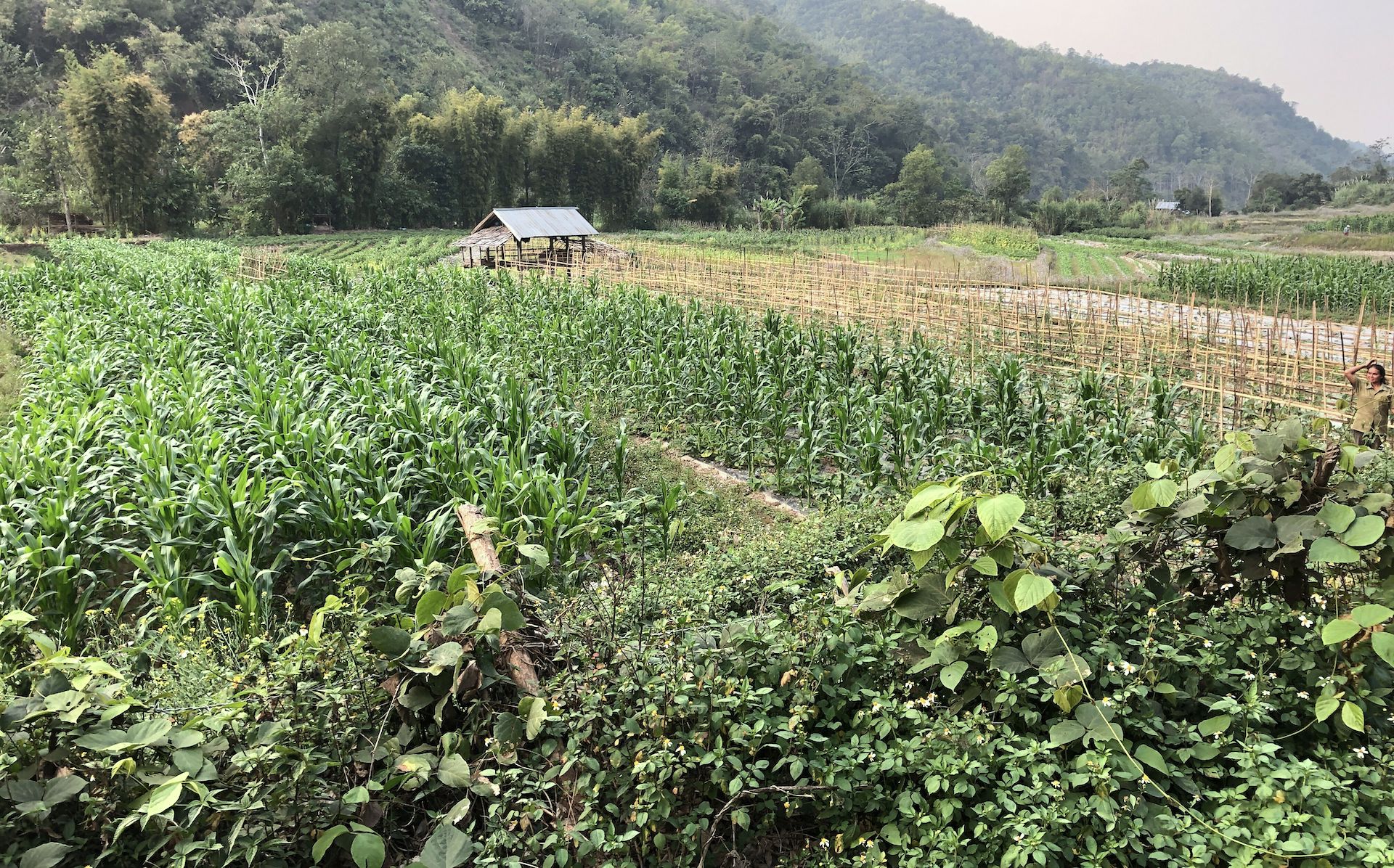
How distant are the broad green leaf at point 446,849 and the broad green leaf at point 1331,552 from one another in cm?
245

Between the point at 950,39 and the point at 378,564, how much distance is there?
535 feet

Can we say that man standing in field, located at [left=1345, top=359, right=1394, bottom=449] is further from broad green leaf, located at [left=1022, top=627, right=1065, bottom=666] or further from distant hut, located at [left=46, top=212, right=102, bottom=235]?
distant hut, located at [left=46, top=212, right=102, bottom=235]

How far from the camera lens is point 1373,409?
5922 millimetres

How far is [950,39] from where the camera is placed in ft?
469

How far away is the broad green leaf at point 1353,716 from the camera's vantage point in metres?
2.06

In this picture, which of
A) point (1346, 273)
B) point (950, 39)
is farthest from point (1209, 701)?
point (950, 39)

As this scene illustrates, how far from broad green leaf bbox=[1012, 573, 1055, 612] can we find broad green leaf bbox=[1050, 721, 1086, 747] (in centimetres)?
32

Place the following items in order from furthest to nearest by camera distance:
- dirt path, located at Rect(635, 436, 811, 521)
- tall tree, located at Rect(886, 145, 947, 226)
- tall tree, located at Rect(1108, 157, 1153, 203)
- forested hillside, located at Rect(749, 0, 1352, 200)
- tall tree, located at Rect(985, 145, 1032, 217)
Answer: forested hillside, located at Rect(749, 0, 1352, 200), tall tree, located at Rect(1108, 157, 1153, 203), tall tree, located at Rect(886, 145, 947, 226), tall tree, located at Rect(985, 145, 1032, 217), dirt path, located at Rect(635, 436, 811, 521)

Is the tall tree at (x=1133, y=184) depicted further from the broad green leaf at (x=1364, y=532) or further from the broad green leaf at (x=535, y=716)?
the broad green leaf at (x=535, y=716)

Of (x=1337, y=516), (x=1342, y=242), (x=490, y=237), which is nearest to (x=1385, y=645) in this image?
(x=1337, y=516)

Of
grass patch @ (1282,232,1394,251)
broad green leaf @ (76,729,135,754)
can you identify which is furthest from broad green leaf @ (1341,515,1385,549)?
grass patch @ (1282,232,1394,251)

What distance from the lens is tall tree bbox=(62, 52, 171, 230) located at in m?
34.6

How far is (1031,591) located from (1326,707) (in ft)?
2.64

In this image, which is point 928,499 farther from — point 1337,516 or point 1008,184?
point 1008,184
